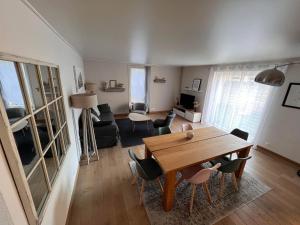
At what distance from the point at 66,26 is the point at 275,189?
3898 millimetres

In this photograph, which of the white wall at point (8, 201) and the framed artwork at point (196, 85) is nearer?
the white wall at point (8, 201)

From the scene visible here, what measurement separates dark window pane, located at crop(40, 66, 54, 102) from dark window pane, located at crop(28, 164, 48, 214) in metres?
0.71

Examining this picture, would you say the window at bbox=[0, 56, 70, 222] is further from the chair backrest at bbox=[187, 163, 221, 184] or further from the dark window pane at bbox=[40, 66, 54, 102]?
the chair backrest at bbox=[187, 163, 221, 184]

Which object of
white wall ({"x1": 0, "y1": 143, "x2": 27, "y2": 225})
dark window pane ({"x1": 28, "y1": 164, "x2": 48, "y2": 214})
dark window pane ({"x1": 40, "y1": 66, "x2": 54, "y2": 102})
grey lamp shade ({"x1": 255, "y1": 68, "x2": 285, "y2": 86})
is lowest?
dark window pane ({"x1": 28, "y1": 164, "x2": 48, "y2": 214})

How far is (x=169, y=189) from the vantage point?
175 cm

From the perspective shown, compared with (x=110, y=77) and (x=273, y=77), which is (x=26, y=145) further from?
(x=110, y=77)

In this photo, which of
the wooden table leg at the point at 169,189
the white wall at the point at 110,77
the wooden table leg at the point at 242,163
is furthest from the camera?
the white wall at the point at 110,77

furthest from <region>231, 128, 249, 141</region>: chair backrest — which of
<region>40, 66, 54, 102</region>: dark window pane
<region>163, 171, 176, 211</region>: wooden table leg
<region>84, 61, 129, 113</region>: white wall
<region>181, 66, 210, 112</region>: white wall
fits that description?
<region>84, 61, 129, 113</region>: white wall

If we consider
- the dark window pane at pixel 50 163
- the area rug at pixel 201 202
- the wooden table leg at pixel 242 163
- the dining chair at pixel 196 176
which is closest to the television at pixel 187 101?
the wooden table leg at pixel 242 163

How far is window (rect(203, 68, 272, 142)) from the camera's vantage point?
3.45 meters

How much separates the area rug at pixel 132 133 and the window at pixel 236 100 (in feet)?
7.87

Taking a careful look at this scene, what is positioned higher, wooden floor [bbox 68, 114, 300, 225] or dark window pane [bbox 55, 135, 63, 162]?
dark window pane [bbox 55, 135, 63, 162]

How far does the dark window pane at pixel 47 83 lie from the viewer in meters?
1.33

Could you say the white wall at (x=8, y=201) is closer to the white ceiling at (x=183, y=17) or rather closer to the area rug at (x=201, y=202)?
the white ceiling at (x=183, y=17)
